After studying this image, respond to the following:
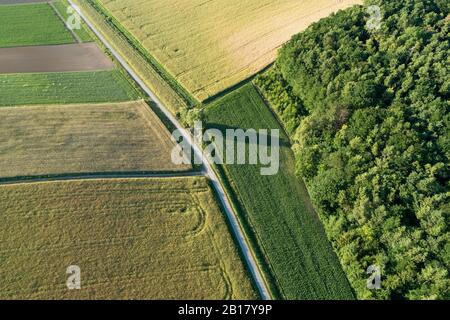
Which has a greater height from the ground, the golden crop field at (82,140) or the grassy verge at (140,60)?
the grassy verge at (140,60)

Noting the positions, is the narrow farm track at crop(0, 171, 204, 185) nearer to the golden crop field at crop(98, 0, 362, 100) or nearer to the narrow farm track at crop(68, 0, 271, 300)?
the narrow farm track at crop(68, 0, 271, 300)

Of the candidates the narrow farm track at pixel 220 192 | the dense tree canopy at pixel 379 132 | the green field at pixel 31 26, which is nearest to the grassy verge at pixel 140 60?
the narrow farm track at pixel 220 192

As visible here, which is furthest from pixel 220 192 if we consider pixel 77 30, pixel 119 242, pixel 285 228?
pixel 77 30

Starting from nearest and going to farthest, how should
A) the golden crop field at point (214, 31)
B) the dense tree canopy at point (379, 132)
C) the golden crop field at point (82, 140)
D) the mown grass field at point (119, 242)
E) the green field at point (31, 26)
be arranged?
the mown grass field at point (119, 242) < the dense tree canopy at point (379, 132) < the golden crop field at point (82, 140) < the golden crop field at point (214, 31) < the green field at point (31, 26)

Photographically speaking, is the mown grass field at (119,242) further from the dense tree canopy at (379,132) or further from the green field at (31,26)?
the green field at (31,26)

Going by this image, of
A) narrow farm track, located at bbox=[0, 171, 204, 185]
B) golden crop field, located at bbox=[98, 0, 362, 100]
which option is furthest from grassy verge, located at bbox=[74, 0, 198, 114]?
narrow farm track, located at bbox=[0, 171, 204, 185]

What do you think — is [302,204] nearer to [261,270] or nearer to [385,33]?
[261,270]
